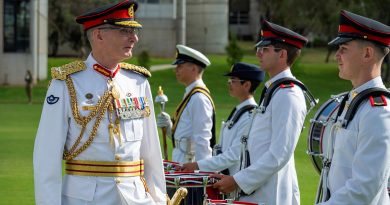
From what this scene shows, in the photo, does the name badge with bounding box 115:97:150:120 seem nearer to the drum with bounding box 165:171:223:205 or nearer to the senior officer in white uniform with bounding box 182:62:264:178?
the drum with bounding box 165:171:223:205

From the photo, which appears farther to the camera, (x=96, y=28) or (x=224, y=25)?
(x=224, y=25)

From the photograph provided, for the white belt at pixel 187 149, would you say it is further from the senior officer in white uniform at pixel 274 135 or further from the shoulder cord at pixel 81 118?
the shoulder cord at pixel 81 118

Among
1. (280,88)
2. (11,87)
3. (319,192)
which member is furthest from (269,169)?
(11,87)

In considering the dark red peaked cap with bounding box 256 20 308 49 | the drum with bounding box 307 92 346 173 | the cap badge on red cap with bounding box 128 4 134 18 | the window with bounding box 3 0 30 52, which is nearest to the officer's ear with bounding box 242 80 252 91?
the dark red peaked cap with bounding box 256 20 308 49

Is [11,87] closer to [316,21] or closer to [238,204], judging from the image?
[316,21]

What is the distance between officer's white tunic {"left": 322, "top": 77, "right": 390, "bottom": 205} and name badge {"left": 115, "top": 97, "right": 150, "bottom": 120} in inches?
55.0

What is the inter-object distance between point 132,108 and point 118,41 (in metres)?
0.44

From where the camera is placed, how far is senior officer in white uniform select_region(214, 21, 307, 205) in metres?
7.97

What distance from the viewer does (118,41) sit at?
679 centimetres

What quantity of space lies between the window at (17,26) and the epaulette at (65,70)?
152 ft

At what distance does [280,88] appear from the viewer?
8.12 metres

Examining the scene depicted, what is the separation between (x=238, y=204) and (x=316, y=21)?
67.1 metres

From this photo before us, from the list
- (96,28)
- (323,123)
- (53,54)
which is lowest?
(53,54)

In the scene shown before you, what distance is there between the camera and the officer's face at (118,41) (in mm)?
6781
